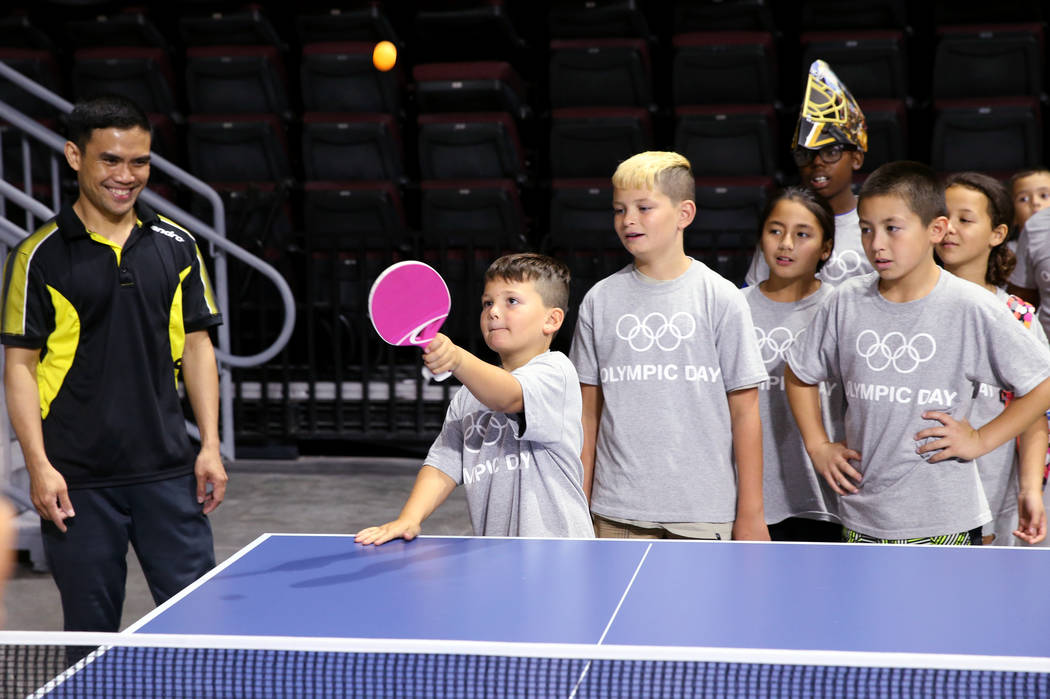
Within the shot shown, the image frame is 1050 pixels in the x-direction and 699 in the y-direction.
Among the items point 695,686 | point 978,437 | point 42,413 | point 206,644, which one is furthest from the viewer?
point 42,413

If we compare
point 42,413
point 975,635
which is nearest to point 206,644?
point 975,635

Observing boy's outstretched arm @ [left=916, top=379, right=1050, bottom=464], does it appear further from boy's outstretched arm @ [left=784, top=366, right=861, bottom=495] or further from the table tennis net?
the table tennis net

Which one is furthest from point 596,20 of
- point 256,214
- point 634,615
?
point 634,615

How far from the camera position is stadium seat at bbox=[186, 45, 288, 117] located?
7.72 m

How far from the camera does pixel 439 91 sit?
25.2 ft

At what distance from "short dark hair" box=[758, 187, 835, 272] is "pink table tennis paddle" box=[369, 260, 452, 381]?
1438mm

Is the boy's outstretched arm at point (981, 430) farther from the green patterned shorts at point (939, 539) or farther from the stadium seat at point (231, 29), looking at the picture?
the stadium seat at point (231, 29)

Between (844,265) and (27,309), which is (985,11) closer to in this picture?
(844,265)

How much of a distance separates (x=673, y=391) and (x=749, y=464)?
26 centimetres

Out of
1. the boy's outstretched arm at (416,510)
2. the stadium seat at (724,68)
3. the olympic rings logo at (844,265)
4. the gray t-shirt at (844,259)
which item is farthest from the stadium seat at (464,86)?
the boy's outstretched arm at (416,510)

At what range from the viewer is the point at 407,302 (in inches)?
76.0

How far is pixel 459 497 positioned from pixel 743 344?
3.45 meters

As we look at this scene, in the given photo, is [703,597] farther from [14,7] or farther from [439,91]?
[14,7]

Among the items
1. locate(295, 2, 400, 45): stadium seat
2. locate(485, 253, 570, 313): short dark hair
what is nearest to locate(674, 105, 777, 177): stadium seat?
locate(295, 2, 400, 45): stadium seat
